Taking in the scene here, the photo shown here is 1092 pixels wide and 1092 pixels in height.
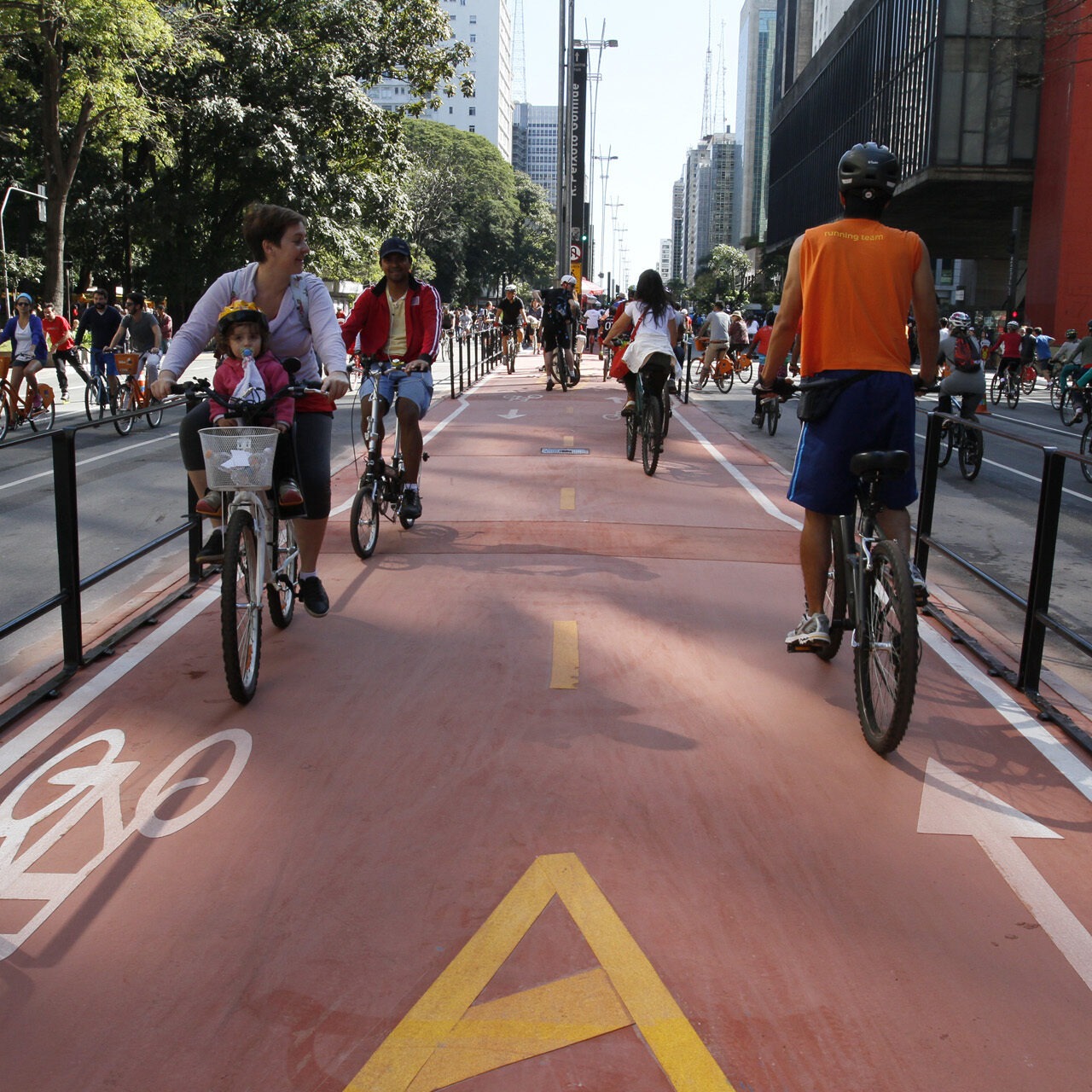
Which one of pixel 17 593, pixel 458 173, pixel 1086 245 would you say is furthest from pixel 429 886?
pixel 458 173

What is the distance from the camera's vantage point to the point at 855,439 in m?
5.03

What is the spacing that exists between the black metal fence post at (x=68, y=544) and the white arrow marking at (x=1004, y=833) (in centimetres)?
375

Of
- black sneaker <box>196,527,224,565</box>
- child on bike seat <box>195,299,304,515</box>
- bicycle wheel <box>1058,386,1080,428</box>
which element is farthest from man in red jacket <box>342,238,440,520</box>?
bicycle wheel <box>1058,386,1080,428</box>

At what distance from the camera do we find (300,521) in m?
6.51

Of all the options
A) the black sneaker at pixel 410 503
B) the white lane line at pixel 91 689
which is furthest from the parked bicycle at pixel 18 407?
the white lane line at pixel 91 689

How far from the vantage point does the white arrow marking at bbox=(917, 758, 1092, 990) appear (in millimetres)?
3383

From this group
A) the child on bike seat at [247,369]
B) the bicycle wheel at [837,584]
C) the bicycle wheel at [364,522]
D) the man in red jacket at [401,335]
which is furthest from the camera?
the man in red jacket at [401,335]

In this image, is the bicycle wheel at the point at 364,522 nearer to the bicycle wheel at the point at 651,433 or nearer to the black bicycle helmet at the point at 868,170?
the black bicycle helmet at the point at 868,170

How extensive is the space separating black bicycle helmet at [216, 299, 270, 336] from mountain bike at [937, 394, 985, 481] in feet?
11.7

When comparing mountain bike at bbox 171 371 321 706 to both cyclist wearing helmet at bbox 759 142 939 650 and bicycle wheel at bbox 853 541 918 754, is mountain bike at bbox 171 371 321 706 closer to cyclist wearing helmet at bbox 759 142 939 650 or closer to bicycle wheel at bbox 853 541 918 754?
cyclist wearing helmet at bbox 759 142 939 650

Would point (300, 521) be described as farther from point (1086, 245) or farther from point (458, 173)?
point (458, 173)

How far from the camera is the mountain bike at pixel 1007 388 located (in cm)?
2766

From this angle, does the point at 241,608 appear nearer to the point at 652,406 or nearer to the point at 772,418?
the point at 652,406

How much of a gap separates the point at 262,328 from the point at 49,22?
21.2m
